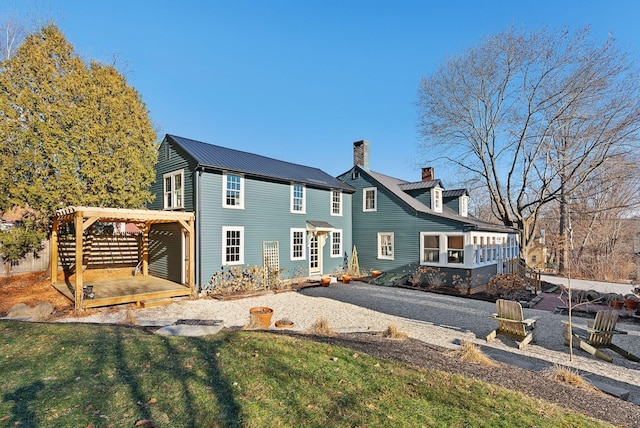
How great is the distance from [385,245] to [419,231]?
226 centimetres

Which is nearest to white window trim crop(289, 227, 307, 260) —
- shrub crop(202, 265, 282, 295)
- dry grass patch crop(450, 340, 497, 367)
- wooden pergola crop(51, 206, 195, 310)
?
shrub crop(202, 265, 282, 295)

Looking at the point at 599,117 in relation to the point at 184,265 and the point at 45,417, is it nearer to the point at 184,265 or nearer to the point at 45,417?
the point at 184,265

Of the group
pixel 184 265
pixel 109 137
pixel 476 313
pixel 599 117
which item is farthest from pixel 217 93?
pixel 599 117

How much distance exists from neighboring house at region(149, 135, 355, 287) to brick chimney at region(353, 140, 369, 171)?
107 inches

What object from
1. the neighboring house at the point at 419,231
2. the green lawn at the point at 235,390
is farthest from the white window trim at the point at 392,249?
the green lawn at the point at 235,390

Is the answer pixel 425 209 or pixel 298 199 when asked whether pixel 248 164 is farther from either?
pixel 425 209

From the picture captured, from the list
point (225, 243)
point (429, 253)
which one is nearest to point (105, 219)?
point (225, 243)

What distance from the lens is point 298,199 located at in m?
16.1

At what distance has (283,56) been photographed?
55.0ft

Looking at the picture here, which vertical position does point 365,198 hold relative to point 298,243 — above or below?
above

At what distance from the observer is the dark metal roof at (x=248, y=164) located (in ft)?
42.5

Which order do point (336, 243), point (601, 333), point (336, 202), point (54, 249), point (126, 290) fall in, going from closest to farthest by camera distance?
1. point (601, 333)
2. point (126, 290)
3. point (54, 249)
4. point (336, 243)
5. point (336, 202)

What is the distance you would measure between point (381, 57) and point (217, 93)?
11.6 metres

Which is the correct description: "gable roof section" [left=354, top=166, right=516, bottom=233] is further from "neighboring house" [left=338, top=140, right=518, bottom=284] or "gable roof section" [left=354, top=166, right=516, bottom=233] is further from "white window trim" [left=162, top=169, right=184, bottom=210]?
"white window trim" [left=162, top=169, right=184, bottom=210]
